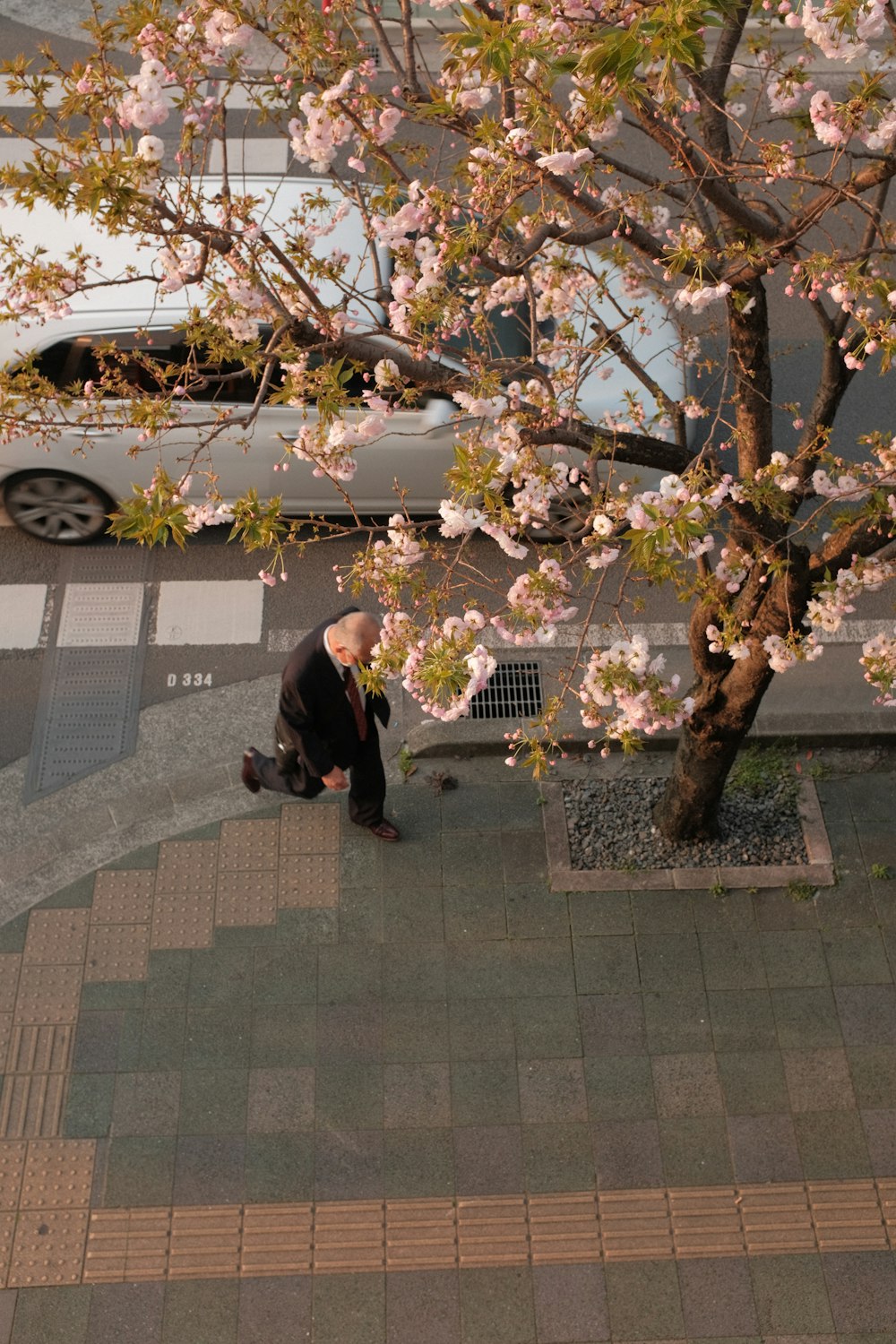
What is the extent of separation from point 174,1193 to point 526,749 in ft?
10.5

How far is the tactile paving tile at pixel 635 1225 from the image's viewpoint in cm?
588

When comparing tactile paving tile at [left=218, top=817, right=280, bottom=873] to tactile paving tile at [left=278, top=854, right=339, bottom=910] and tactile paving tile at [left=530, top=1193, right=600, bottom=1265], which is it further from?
tactile paving tile at [left=530, top=1193, right=600, bottom=1265]

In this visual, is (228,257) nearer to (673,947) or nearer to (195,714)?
(195,714)

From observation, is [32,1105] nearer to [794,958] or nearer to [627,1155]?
[627,1155]

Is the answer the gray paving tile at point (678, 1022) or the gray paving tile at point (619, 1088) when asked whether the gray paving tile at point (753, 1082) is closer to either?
the gray paving tile at point (678, 1022)

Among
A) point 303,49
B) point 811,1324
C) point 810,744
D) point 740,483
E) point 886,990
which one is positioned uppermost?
point 303,49

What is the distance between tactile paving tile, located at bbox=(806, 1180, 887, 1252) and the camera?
19.4 ft

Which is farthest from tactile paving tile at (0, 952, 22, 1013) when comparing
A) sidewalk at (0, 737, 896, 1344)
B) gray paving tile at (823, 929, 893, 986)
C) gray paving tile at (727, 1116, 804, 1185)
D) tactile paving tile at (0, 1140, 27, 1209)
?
gray paving tile at (823, 929, 893, 986)

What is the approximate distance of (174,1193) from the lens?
19.7 feet

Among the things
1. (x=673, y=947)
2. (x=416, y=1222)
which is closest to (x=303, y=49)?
(x=673, y=947)

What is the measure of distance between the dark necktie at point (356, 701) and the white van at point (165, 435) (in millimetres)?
1908

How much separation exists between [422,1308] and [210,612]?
4.48 meters

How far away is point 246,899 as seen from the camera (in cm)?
699

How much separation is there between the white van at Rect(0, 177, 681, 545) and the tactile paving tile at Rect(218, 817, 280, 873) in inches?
88.6
